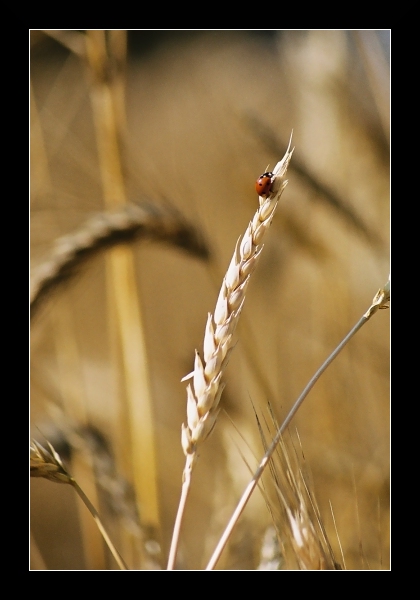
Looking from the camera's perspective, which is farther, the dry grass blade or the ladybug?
the dry grass blade

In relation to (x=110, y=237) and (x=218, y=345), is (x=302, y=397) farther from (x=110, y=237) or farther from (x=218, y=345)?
(x=110, y=237)

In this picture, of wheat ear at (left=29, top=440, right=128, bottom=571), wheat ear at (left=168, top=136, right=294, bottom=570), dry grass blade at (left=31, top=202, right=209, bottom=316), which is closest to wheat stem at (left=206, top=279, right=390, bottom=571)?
wheat ear at (left=168, top=136, right=294, bottom=570)

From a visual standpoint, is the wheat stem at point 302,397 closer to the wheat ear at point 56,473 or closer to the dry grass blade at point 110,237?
the wheat ear at point 56,473

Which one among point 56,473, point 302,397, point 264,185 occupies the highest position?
point 264,185

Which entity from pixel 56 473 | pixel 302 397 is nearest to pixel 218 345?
pixel 302 397

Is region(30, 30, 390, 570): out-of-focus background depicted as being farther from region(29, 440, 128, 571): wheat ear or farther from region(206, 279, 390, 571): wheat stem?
region(206, 279, 390, 571): wheat stem

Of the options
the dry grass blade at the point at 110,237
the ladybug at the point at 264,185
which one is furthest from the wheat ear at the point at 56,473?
the ladybug at the point at 264,185
